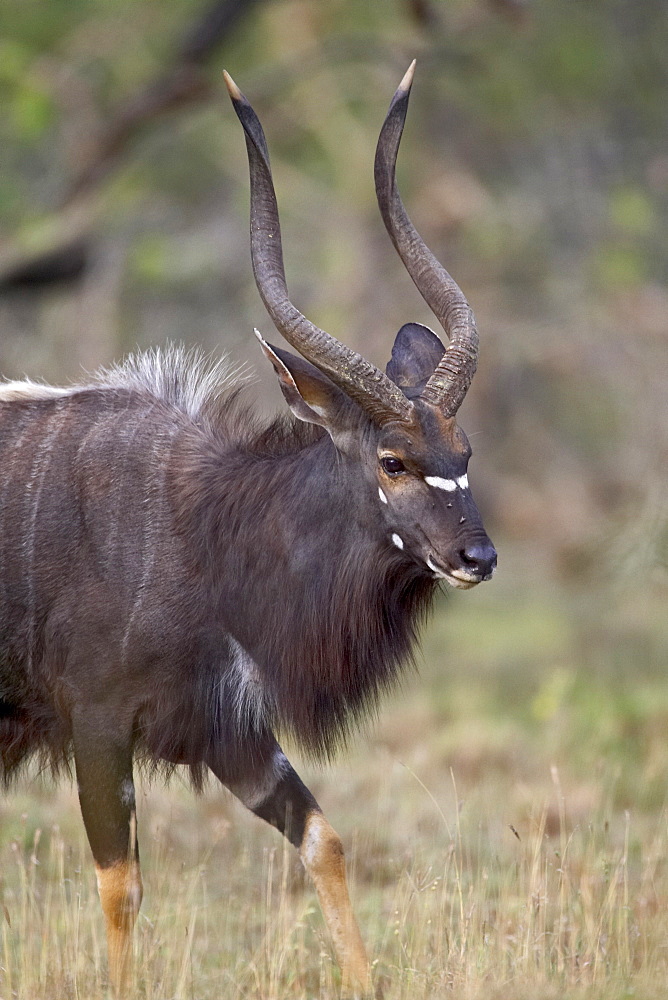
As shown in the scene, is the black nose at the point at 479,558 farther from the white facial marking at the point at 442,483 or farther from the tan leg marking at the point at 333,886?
the tan leg marking at the point at 333,886

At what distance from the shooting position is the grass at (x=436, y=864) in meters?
4.91

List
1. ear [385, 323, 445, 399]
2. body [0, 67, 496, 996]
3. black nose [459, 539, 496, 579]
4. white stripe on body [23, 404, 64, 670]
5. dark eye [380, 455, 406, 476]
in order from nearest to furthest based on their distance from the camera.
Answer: black nose [459, 539, 496, 579], dark eye [380, 455, 406, 476], body [0, 67, 496, 996], white stripe on body [23, 404, 64, 670], ear [385, 323, 445, 399]

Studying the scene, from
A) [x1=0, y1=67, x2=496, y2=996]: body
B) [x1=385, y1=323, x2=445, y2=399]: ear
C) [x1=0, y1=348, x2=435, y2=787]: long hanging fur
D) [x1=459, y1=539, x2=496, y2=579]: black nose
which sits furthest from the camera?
[x1=385, y1=323, x2=445, y2=399]: ear

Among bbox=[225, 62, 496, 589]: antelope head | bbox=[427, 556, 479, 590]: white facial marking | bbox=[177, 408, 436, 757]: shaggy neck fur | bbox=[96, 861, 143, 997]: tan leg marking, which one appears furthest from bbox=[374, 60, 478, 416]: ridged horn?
bbox=[96, 861, 143, 997]: tan leg marking

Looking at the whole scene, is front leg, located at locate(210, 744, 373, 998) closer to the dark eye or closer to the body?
the body

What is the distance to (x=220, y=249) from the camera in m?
15.5

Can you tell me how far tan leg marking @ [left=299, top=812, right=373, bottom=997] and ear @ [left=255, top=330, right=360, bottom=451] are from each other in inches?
58.8

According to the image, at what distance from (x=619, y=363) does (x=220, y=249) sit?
4866 mm

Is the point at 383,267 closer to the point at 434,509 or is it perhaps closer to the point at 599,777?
the point at 599,777

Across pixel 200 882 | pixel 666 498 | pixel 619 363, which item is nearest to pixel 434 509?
pixel 200 882

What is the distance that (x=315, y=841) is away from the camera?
5414mm

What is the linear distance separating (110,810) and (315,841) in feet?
2.64

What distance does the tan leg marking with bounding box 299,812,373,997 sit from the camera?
5.18 metres

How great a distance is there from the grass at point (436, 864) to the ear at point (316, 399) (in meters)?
1.45
